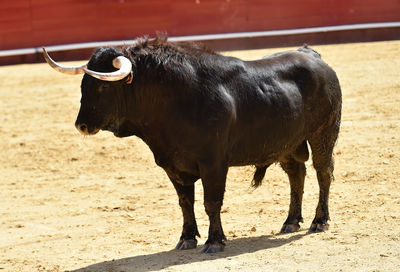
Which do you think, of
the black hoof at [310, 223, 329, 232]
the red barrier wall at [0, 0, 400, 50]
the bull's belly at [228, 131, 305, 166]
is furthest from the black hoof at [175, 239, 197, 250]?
the red barrier wall at [0, 0, 400, 50]

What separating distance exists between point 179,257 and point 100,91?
133 cm

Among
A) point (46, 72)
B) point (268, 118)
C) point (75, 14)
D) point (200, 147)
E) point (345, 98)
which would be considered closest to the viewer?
point (200, 147)

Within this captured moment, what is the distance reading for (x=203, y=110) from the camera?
20.1 feet

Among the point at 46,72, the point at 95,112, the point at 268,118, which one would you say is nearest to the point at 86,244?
the point at 95,112

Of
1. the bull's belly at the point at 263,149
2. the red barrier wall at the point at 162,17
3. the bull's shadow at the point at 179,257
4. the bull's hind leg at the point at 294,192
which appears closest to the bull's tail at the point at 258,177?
the bull's hind leg at the point at 294,192

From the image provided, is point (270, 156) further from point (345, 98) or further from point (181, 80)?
point (345, 98)

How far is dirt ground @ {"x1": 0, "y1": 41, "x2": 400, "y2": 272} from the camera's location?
6125 millimetres

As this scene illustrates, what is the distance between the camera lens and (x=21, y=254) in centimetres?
686

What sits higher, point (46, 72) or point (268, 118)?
point (268, 118)

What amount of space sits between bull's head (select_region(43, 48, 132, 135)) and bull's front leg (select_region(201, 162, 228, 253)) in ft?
2.68

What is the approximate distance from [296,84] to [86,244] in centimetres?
218

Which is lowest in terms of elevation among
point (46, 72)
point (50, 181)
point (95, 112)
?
point (46, 72)

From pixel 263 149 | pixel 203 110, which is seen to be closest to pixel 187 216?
pixel 263 149

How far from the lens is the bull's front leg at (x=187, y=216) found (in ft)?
21.4
